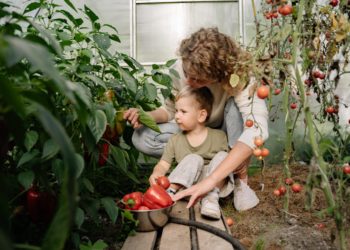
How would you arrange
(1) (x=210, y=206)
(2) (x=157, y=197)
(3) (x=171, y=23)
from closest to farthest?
(2) (x=157, y=197) → (1) (x=210, y=206) → (3) (x=171, y=23)

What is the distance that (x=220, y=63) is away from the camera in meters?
2.44

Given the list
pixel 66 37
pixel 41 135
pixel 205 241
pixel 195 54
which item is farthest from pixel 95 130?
pixel 195 54

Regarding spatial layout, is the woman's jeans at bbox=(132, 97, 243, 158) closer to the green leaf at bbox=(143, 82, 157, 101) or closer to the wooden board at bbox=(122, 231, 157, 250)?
the green leaf at bbox=(143, 82, 157, 101)

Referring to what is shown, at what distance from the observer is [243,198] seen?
2.54 metres

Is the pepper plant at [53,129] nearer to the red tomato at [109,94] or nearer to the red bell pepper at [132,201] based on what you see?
the red tomato at [109,94]

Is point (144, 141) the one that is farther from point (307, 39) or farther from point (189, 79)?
point (307, 39)

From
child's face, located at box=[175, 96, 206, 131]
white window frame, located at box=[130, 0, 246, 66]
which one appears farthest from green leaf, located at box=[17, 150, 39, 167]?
white window frame, located at box=[130, 0, 246, 66]

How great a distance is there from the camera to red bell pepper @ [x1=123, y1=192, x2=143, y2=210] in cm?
198

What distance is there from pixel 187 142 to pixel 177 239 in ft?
2.98

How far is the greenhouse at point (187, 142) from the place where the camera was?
1.28 m

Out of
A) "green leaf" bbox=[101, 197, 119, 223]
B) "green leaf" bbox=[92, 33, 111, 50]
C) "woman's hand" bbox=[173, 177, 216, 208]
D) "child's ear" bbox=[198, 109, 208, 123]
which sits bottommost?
"woman's hand" bbox=[173, 177, 216, 208]

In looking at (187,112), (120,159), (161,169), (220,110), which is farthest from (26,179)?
(220,110)

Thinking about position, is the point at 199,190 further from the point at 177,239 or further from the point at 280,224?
the point at 280,224

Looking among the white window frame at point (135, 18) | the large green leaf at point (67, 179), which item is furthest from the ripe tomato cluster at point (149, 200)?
the white window frame at point (135, 18)
